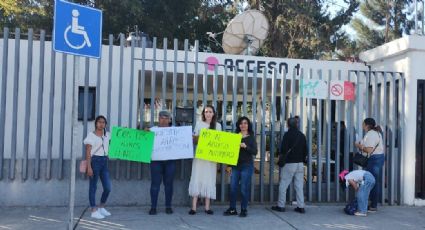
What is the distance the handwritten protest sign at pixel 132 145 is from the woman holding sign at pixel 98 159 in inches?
9.0

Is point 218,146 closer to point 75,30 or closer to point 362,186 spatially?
point 362,186

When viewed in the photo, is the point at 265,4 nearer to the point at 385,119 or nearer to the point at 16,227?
the point at 385,119

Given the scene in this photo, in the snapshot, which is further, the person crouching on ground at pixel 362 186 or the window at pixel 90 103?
the window at pixel 90 103

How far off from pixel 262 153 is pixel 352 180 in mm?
1595

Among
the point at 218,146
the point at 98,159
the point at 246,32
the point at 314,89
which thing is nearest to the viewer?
the point at 98,159

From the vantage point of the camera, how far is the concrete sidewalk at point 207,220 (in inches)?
266

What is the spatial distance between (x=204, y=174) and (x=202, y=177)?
0.06 metres

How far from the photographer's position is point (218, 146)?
736 centimetres

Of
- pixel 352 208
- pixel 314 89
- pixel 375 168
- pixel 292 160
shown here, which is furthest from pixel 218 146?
pixel 375 168

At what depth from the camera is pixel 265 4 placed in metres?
23.2

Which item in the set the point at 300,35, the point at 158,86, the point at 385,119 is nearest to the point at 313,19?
the point at 300,35

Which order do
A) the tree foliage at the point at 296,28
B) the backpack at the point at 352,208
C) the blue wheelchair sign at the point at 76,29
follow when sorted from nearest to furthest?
the blue wheelchair sign at the point at 76,29
the backpack at the point at 352,208
the tree foliage at the point at 296,28

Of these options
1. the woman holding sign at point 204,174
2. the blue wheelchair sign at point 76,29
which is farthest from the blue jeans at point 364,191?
the blue wheelchair sign at point 76,29

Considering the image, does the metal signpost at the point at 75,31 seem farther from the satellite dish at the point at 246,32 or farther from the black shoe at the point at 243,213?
the satellite dish at the point at 246,32
